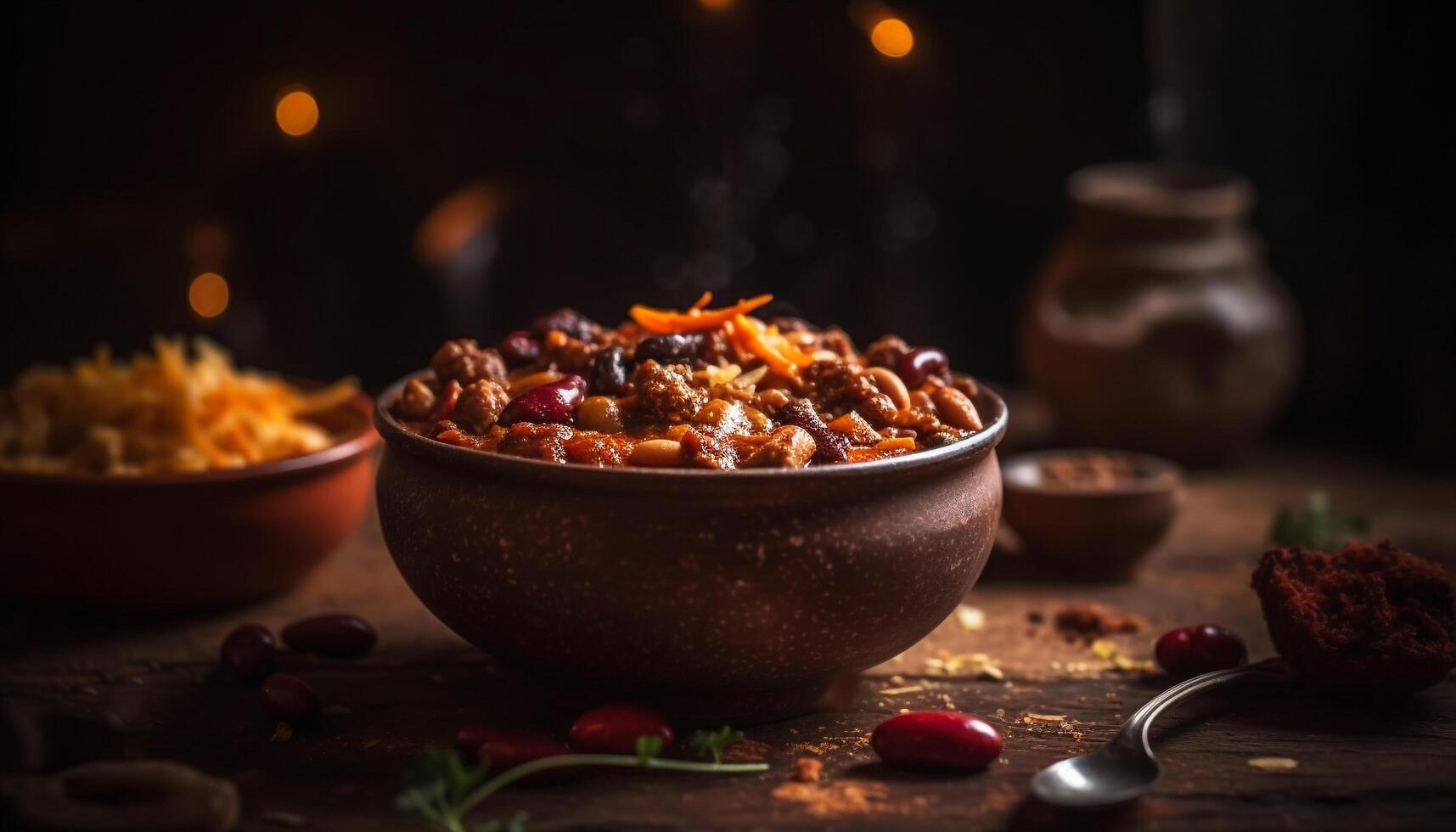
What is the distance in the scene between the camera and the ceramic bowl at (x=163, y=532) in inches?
117

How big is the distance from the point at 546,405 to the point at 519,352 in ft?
1.16

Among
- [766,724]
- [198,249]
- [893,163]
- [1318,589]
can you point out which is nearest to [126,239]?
[198,249]

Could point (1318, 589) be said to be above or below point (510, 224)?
below

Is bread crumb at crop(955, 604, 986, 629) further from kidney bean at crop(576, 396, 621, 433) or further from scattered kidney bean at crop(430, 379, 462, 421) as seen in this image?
scattered kidney bean at crop(430, 379, 462, 421)

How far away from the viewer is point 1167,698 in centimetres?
252

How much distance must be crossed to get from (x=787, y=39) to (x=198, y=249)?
2262mm

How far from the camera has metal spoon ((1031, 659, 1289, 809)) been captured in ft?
7.23

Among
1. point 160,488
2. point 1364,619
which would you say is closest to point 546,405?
point 160,488

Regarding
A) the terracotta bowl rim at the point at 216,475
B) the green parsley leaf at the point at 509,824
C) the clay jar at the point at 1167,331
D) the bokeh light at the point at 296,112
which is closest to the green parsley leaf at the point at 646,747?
the green parsley leaf at the point at 509,824

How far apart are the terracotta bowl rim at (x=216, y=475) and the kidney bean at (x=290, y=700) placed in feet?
2.09

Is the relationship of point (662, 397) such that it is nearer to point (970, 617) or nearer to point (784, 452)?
point (784, 452)

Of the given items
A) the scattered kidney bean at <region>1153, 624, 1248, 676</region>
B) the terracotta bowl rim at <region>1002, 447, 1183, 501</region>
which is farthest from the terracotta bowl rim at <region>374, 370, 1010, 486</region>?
the terracotta bowl rim at <region>1002, 447, 1183, 501</region>

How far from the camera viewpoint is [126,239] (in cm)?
530

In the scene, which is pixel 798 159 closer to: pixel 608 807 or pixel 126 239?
pixel 126 239
